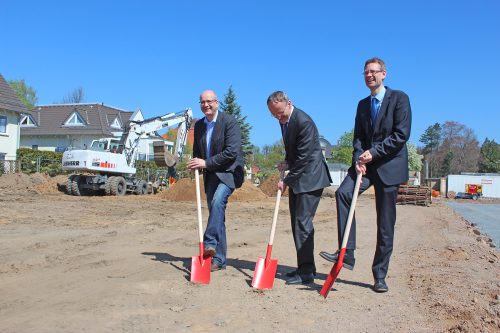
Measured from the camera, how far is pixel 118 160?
73.7 feet

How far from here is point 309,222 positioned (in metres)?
5.07

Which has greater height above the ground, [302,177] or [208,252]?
[302,177]

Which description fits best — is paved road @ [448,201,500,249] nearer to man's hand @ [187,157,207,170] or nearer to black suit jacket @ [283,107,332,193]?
black suit jacket @ [283,107,332,193]

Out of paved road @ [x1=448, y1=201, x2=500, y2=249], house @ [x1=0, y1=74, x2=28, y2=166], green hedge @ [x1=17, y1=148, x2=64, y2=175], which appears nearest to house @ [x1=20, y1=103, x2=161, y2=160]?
house @ [x1=0, y1=74, x2=28, y2=166]

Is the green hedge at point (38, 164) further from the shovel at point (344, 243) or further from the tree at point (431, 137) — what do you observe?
the tree at point (431, 137)

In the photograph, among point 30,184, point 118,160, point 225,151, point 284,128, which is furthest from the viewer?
point 30,184

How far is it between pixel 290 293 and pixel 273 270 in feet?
1.16

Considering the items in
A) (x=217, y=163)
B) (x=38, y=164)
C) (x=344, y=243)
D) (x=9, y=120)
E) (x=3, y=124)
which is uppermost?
(x=9, y=120)

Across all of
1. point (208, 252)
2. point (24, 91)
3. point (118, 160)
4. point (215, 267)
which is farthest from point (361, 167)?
point (24, 91)

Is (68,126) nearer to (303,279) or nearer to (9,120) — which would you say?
(9,120)

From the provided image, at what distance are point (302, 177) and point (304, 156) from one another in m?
0.22

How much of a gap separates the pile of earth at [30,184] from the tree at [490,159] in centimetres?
9130

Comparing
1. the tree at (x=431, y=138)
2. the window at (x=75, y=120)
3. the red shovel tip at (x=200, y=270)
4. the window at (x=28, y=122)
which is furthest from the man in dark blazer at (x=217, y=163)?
the tree at (x=431, y=138)

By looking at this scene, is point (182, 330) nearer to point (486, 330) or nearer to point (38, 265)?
point (486, 330)
